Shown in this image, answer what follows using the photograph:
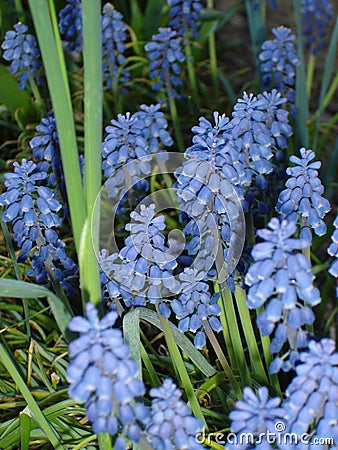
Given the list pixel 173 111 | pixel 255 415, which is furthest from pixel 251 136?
pixel 173 111

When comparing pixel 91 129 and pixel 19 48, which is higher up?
pixel 19 48

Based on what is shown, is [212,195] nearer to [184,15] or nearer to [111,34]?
[111,34]

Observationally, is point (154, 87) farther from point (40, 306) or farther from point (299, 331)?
point (299, 331)

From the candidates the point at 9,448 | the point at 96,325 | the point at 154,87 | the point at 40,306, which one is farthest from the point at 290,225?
the point at 154,87

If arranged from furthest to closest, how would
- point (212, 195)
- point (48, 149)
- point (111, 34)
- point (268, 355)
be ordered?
1. point (111, 34)
2. point (48, 149)
3. point (268, 355)
4. point (212, 195)

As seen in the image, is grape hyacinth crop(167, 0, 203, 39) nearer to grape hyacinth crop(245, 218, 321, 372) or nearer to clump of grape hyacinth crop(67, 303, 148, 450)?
grape hyacinth crop(245, 218, 321, 372)

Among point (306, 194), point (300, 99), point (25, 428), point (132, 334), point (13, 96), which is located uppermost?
point (13, 96)

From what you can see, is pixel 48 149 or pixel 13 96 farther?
pixel 13 96
